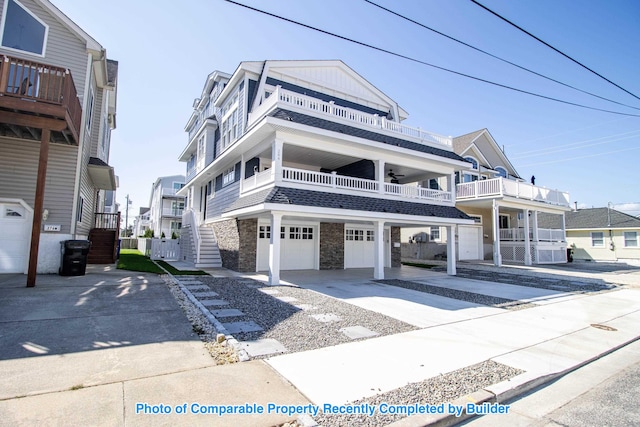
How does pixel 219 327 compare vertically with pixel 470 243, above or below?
below

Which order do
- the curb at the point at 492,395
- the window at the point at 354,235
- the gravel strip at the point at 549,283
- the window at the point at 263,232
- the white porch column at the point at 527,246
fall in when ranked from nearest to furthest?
the curb at the point at 492,395 < the gravel strip at the point at 549,283 < the window at the point at 263,232 < the window at the point at 354,235 < the white porch column at the point at 527,246

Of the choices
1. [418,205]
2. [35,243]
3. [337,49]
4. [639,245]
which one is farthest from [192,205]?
[639,245]

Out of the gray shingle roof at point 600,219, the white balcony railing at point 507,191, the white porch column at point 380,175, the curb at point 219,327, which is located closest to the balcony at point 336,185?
the white porch column at point 380,175

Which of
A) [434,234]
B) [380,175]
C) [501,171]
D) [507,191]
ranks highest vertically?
[501,171]

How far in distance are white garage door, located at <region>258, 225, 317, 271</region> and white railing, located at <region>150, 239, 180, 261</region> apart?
8.10 m

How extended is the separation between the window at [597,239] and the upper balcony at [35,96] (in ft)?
125

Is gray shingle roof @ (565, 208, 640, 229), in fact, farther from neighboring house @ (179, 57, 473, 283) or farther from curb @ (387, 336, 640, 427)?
curb @ (387, 336, 640, 427)

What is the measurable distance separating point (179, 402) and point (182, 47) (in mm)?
8122

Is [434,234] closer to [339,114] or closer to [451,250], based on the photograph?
[451,250]

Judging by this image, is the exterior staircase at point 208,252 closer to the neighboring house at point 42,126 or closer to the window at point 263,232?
the window at point 263,232

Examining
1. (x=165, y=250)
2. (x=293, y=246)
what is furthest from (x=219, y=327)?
(x=165, y=250)

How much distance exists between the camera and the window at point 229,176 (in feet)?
51.4

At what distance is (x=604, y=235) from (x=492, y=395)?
3380 centimetres

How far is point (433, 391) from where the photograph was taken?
12.0ft
